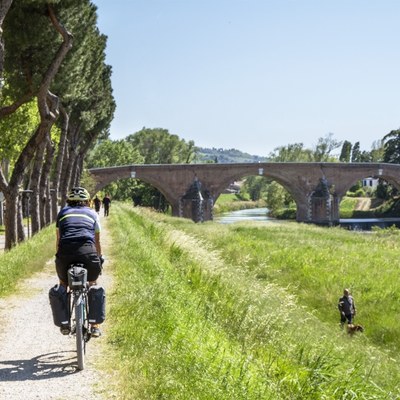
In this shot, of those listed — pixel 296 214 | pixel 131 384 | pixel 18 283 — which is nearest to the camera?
pixel 131 384

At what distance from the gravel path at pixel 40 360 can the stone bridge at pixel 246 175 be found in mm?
57645

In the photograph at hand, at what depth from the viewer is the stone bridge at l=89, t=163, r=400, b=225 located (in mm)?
69062

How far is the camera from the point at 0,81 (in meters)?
13.6

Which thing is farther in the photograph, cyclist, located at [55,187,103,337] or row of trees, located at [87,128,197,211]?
row of trees, located at [87,128,197,211]

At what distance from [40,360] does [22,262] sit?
661cm

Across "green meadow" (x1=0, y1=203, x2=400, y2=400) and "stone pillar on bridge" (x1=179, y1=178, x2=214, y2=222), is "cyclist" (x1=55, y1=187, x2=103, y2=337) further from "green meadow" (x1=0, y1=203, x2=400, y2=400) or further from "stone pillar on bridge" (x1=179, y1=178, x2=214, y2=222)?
"stone pillar on bridge" (x1=179, y1=178, x2=214, y2=222)

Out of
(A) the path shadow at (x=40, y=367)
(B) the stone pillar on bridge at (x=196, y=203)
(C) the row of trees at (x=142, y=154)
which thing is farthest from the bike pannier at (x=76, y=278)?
(C) the row of trees at (x=142, y=154)

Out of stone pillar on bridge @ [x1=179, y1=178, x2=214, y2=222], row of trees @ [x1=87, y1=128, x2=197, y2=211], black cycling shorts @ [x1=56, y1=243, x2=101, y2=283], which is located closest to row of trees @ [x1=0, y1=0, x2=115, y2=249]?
black cycling shorts @ [x1=56, y1=243, x2=101, y2=283]

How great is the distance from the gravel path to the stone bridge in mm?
57645

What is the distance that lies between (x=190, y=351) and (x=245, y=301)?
4301 millimetres

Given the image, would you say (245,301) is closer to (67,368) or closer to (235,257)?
(67,368)

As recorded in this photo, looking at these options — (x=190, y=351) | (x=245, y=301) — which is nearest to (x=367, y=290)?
(x=245, y=301)

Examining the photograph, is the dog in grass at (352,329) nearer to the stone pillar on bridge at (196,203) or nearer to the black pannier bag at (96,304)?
the black pannier bag at (96,304)

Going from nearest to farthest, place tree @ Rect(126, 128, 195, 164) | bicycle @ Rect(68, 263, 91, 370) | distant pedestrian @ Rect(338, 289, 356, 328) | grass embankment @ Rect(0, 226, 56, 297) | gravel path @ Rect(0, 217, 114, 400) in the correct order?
gravel path @ Rect(0, 217, 114, 400)
bicycle @ Rect(68, 263, 91, 370)
grass embankment @ Rect(0, 226, 56, 297)
distant pedestrian @ Rect(338, 289, 356, 328)
tree @ Rect(126, 128, 195, 164)
